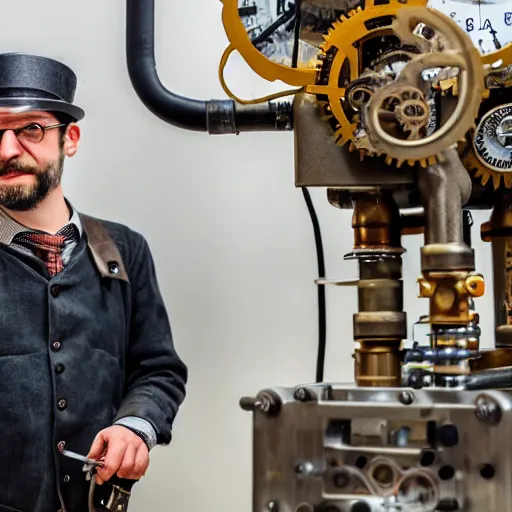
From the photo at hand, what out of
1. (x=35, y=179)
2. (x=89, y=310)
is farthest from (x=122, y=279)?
(x=35, y=179)

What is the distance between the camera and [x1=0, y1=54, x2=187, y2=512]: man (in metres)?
0.98

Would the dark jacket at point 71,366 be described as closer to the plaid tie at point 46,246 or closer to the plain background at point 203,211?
the plaid tie at point 46,246

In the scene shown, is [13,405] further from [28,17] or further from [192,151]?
[28,17]

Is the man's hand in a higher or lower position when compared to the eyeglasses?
lower

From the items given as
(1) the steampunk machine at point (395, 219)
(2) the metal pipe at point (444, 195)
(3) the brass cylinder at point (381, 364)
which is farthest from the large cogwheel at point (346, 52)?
(3) the brass cylinder at point (381, 364)

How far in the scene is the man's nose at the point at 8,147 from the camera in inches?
40.4

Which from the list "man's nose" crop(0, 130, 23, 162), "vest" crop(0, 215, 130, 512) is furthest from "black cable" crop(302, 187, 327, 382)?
"man's nose" crop(0, 130, 23, 162)

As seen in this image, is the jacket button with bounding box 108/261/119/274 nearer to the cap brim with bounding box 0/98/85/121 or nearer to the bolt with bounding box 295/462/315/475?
the cap brim with bounding box 0/98/85/121

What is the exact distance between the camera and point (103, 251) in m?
1.10

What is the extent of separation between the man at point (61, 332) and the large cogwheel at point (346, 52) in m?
0.36

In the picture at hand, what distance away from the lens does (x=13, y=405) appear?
3.22 feet

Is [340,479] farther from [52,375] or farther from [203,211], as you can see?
[203,211]

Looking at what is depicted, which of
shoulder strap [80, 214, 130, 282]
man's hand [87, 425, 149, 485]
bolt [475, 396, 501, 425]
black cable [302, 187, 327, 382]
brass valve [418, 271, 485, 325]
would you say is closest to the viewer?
bolt [475, 396, 501, 425]

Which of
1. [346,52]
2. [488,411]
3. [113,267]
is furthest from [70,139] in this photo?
[488,411]
